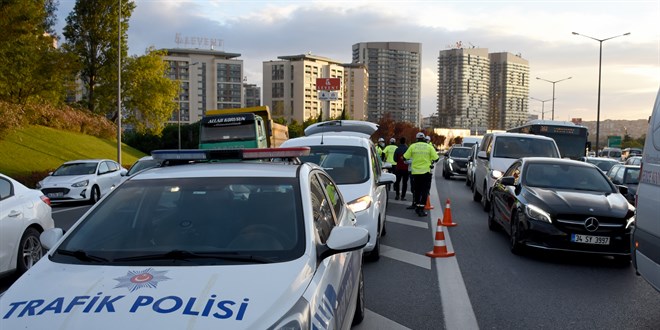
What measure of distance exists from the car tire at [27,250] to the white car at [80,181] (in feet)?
36.2

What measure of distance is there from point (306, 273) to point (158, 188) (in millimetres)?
1410

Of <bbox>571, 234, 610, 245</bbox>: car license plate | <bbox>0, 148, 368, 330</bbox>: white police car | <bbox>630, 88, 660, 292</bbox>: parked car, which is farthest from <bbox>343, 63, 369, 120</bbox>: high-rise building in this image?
<bbox>0, 148, 368, 330</bbox>: white police car

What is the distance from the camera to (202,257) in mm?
3449

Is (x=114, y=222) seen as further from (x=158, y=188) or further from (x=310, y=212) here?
(x=310, y=212)

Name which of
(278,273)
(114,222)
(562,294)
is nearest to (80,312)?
(278,273)

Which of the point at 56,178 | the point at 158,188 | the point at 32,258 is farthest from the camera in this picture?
the point at 56,178

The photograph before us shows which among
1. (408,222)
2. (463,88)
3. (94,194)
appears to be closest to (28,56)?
(94,194)

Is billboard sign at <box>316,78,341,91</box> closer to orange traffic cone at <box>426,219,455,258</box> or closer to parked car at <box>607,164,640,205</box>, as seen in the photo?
parked car at <box>607,164,640,205</box>

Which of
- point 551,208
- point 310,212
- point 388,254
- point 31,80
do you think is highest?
point 31,80

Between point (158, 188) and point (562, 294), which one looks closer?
point (158, 188)

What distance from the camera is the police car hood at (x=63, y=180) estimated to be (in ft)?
61.8

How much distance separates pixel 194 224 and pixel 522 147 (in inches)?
559

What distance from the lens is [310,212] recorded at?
3891mm

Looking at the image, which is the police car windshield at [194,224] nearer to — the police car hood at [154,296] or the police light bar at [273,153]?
the police car hood at [154,296]
